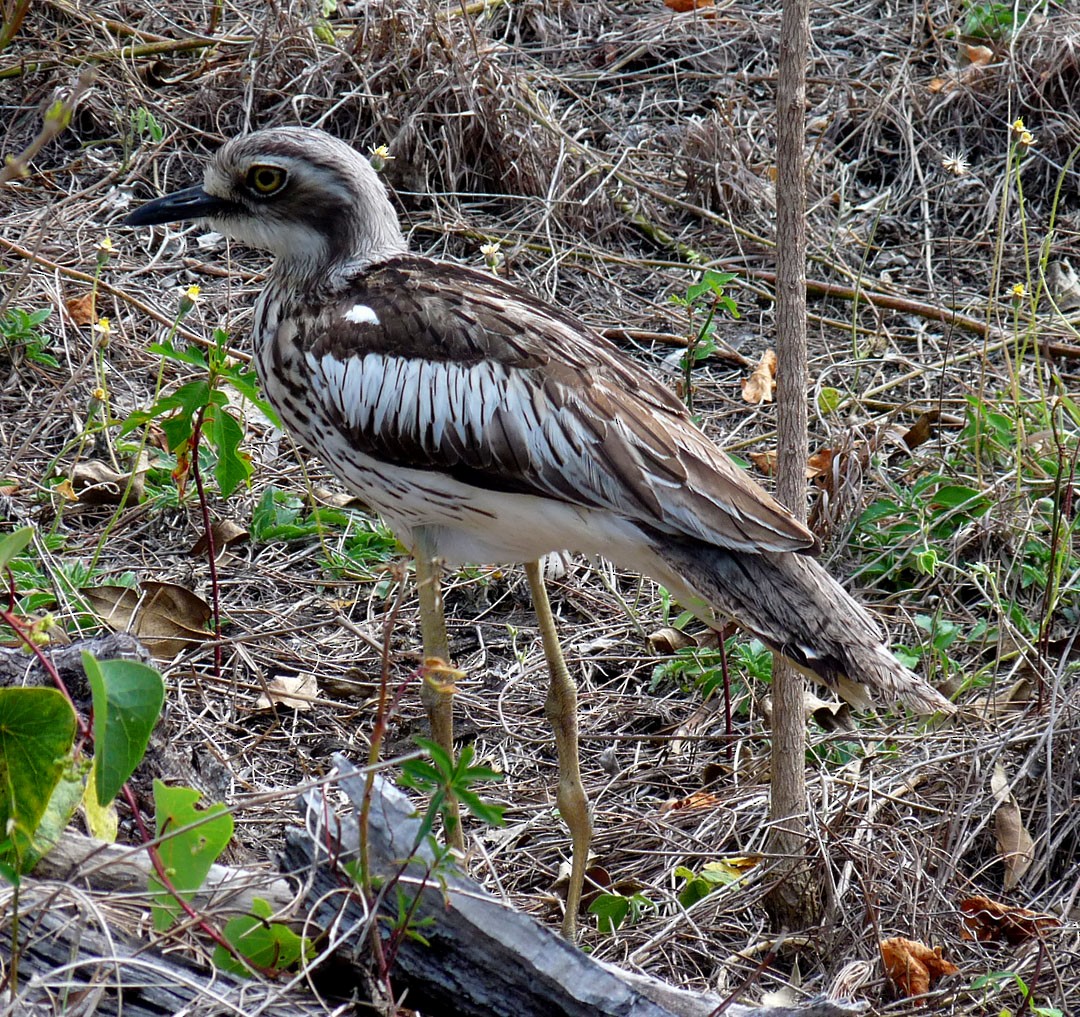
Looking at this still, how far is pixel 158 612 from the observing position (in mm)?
3762

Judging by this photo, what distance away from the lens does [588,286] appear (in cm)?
517

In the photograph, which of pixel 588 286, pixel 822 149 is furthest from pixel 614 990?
pixel 822 149

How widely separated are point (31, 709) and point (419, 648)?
2.02m

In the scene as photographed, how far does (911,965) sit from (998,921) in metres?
0.36

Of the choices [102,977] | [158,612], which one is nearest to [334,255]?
[158,612]

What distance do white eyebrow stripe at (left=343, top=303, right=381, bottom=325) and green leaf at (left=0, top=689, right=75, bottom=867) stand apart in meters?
1.42

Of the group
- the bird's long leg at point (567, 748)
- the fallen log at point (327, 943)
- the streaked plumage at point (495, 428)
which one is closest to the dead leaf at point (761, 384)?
the streaked plumage at point (495, 428)

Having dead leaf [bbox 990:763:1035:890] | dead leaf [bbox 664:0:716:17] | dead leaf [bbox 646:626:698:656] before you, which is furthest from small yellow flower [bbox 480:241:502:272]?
dead leaf [bbox 990:763:1035:890]

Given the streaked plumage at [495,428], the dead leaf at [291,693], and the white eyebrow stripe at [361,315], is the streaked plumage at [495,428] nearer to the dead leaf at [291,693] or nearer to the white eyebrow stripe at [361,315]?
the white eyebrow stripe at [361,315]

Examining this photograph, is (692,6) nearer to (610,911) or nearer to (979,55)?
(979,55)

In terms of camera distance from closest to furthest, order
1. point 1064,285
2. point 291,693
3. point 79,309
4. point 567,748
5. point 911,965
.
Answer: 1. point 911,965
2. point 567,748
3. point 291,693
4. point 79,309
5. point 1064,285

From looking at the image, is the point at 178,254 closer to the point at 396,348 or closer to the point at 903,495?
the point at 396,348

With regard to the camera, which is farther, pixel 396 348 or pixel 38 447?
pixel 38 447

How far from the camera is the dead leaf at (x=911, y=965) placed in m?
2.67
